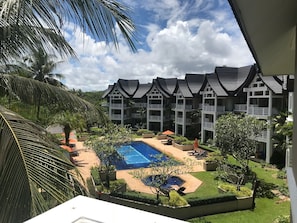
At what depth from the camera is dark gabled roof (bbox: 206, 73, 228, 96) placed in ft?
83.2

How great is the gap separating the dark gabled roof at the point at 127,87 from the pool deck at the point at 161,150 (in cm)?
1146

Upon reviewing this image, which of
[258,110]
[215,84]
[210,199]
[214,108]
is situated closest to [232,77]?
[215,84]

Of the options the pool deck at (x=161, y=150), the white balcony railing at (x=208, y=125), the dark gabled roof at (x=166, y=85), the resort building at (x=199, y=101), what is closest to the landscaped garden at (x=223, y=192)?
the pool deck at (x=161, y=150)

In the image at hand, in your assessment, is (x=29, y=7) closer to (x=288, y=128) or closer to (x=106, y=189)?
(x=288, y=128)

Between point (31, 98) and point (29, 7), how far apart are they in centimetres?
237

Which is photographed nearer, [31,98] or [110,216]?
[110,216]

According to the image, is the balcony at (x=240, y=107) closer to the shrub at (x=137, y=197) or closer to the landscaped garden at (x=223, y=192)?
the landscaped garden at (x=223, y=192)

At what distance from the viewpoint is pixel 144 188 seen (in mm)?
13914

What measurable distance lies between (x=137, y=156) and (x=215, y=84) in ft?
37.0

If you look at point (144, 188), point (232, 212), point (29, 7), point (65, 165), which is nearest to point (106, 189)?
point (144, 188)

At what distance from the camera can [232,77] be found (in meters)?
26.4

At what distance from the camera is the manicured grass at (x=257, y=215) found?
10.7 meters

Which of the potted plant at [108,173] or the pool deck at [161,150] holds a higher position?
the potted plant at [108,173]

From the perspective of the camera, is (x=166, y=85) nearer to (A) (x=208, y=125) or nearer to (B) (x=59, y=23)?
(A) (x=208, y=125)
